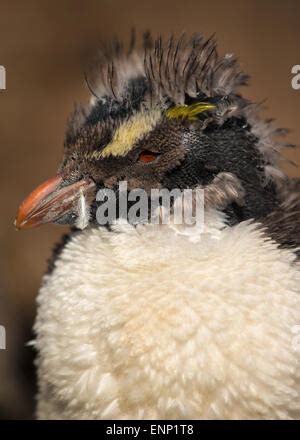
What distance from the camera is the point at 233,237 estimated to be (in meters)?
0.98

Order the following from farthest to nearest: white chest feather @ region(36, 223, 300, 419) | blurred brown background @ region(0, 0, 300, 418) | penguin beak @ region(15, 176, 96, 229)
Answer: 1. blurred brown background @ region(0, 0, 300, 418)
2. penguin beak @ region(15, 176, 96, 229)
3. white chest feather @ region(36, 223, 300, 419)

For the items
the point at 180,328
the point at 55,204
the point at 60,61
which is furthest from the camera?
the point at 60,61

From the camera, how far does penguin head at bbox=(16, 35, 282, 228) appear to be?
1002 mm

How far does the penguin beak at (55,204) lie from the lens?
41.1 inches

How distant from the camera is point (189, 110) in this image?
1006mm

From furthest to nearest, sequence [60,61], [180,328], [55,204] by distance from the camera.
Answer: [60,61], [55,204], [180,328]

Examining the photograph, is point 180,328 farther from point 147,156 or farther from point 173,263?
point 147,156

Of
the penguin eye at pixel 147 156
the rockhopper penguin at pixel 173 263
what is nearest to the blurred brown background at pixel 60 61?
the rockhopper penguin at pixel 173 263

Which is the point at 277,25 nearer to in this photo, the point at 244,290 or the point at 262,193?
the point at 262,193

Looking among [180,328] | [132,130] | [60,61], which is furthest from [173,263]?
[60,61]

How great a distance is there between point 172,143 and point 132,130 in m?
0.07

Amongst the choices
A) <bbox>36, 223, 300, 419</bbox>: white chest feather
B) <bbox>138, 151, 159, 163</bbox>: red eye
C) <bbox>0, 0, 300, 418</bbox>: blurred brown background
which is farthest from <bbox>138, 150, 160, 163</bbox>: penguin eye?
<bbox>0, 0, 300, 418</bbox>: blurred brown background

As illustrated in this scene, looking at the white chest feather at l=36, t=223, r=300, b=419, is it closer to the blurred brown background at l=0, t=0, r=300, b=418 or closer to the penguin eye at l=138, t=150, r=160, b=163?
the penguin eye at l=138, t=150, r=160, b=163

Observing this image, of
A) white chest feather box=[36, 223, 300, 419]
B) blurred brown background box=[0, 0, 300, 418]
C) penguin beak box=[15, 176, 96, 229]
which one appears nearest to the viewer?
white chest feather box=[36, 223, 300, 419]
